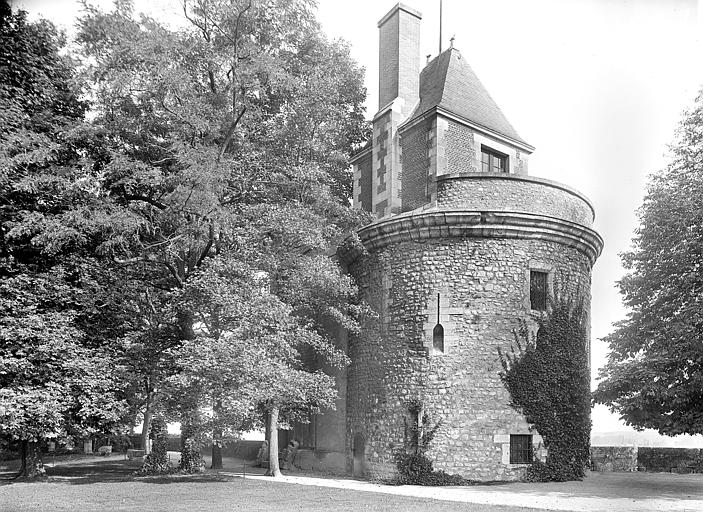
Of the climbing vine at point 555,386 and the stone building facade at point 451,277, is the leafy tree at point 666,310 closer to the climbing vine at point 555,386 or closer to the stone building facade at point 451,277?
the climbing vine at point 555,386

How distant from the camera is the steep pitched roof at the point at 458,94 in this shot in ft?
69.1

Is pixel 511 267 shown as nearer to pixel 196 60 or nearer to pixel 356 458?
pixel 356 458

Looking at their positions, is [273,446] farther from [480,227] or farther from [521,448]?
[480,227]

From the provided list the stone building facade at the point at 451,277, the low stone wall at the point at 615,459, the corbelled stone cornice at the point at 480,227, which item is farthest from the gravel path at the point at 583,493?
the corbelled stone cornice at the point at 480,227

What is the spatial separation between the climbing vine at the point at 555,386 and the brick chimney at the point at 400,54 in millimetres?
8424

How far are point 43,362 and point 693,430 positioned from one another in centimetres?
1739

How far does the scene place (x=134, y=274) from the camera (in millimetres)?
21500

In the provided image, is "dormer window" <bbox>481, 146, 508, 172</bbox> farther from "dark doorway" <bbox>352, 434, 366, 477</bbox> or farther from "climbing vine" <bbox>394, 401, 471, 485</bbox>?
"dark doorway" <bbox>352, 434, 366, 477</bbox>

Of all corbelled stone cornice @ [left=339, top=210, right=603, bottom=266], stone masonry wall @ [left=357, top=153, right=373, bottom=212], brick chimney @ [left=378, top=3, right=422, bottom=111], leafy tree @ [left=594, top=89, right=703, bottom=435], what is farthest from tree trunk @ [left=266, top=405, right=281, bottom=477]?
brick chimney @ [left=378, top=3, right=422, bottom=111]

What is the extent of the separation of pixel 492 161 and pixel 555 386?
7493 millimetres

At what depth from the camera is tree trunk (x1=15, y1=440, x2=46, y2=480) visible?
19578 mm

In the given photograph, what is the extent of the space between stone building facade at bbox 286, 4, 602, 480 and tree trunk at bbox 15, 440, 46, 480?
29.9 ft

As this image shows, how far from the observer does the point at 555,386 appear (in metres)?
18.4

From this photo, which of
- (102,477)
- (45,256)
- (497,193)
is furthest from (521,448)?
(45,256)
